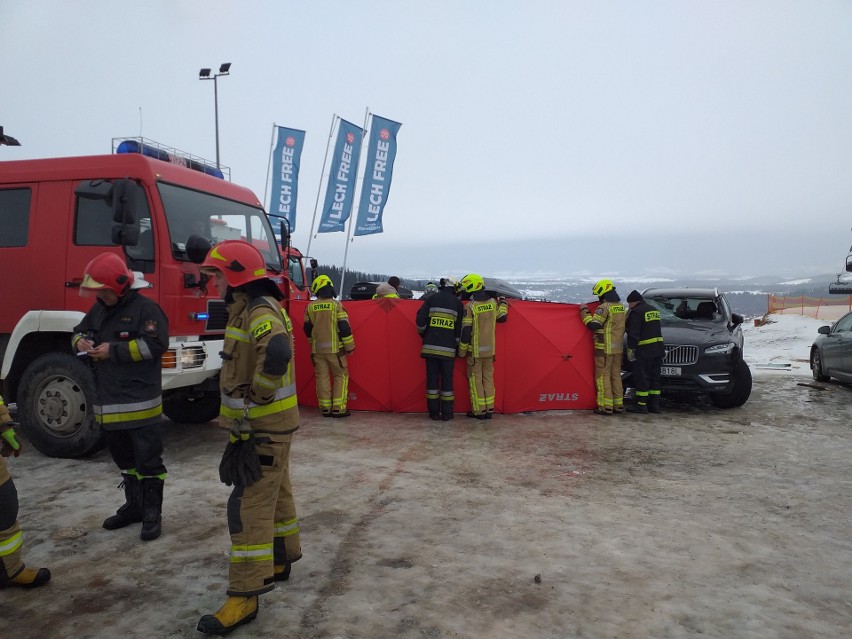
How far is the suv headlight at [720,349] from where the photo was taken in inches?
320

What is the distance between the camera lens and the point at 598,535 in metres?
4.01

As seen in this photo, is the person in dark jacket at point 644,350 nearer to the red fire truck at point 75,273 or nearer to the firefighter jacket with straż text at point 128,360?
the red fire truck at point 75,273

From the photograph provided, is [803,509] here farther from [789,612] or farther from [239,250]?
[239,250]

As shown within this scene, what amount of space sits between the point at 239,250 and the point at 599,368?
250 inches

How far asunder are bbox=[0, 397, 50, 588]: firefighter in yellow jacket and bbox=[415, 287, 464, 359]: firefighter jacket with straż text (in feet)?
16.6

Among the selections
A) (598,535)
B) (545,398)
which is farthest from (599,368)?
(598,535)

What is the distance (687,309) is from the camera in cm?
962

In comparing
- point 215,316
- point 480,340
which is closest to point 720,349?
point 480,340

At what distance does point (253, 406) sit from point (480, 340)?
197 inches

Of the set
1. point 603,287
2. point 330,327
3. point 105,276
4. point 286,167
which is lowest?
point 330,327

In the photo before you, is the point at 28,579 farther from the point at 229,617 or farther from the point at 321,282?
the point at 321,282

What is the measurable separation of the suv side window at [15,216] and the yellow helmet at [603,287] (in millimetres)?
7117

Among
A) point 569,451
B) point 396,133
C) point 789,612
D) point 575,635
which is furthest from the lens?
point 396,133

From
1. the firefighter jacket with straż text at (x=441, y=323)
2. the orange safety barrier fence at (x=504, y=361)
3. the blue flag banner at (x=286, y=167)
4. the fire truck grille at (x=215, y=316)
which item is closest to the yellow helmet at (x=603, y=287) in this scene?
the orange safety barrier fence at (x=504, y=361)
